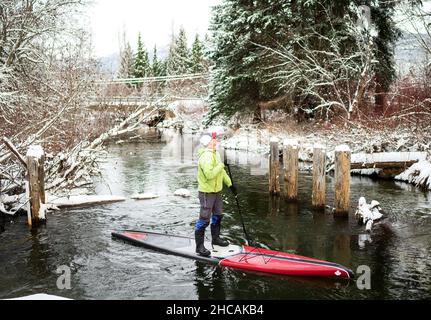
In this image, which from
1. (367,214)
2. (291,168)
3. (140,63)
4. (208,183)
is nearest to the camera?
(208,183)

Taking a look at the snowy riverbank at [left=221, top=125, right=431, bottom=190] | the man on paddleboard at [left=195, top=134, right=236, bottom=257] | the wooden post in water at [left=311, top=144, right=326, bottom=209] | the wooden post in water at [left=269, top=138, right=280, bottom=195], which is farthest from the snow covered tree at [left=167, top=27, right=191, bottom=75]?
the man on paddleboard at [left=195, top=134, right=236, bottom=257]

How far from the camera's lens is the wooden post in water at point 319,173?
1072cm

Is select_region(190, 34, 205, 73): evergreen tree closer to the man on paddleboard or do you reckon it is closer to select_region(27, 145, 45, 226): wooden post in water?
select_region(27, 145, 45, 226): wooden post in water

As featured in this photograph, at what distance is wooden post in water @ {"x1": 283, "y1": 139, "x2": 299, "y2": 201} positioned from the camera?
1197 centimetres

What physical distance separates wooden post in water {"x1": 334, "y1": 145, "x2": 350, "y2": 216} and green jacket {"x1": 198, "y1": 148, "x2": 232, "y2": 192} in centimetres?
380

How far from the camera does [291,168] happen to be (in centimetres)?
1205

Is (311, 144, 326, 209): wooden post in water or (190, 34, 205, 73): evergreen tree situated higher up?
(190, 34, 205, 73): evergreen tree

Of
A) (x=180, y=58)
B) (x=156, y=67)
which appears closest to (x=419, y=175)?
(x=180, y=58)

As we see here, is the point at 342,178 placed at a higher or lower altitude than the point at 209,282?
higher

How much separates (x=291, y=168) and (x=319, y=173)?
4.35 feet

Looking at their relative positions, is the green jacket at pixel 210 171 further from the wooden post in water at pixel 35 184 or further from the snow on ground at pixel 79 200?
the snow on ground at pixel 79 200

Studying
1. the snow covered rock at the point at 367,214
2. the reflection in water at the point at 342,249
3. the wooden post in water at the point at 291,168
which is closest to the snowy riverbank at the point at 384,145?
the snow covered rock at the point at 367,214

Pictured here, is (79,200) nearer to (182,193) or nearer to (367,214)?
(182,193)

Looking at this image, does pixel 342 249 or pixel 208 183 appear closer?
pixel 208 183
